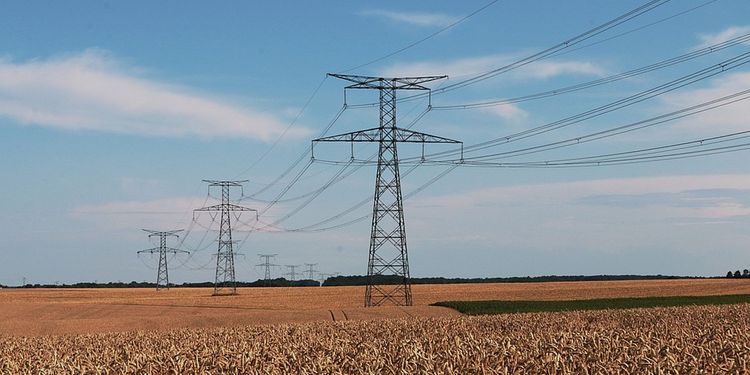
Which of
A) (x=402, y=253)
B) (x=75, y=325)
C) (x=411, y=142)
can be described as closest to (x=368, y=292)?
(x=402, y=253)

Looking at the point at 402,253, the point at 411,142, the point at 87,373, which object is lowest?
the point at 87,373

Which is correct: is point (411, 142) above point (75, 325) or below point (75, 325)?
above

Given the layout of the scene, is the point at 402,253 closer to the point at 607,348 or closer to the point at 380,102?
the point at 380,102

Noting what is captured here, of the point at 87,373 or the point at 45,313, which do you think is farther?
the point at 45,313

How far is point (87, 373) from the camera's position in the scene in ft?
40.8

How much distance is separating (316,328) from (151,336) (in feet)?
15.6

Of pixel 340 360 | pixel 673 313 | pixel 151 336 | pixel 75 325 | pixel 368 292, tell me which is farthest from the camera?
pixel 368 292

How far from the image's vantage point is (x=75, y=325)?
41.1 m

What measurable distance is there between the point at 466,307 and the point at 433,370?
41.9 metres

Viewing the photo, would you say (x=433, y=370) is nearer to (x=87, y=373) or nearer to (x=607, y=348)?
(x=607, y=348)

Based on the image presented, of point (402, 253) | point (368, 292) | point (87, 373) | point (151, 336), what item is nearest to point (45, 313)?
point (368, 292)

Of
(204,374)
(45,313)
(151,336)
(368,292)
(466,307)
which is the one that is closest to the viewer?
(204,374)

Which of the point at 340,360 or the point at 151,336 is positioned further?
the point at 151,336

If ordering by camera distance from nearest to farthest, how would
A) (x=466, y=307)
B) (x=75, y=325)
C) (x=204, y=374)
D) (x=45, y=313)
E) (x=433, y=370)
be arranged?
(x=433, y=370) < (x=204, y=374) < (x=75, y=325) < (x=466, y=307) < (x=45, y=313)
